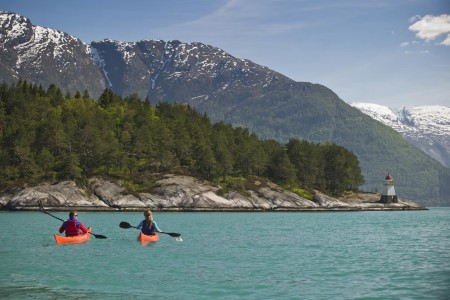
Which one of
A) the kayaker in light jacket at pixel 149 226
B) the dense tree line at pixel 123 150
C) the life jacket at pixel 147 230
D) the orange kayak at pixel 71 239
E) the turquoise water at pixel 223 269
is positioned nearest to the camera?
the turquoise water at pixel 223 269

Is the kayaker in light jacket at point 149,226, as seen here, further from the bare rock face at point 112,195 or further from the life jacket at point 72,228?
the bare rock face at point 112,195

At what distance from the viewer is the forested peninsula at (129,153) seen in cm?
14350

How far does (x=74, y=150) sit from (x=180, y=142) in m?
32.3

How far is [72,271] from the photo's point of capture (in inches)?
1312

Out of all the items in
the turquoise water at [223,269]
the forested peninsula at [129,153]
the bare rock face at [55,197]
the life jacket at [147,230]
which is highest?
the forested peninsula at [129,153]

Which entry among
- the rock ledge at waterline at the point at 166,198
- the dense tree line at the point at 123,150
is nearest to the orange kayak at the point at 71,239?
the rock ledge at waterline at the point at 166,198

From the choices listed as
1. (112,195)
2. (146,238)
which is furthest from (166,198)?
(146,238)

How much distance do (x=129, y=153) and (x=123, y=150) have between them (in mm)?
2032

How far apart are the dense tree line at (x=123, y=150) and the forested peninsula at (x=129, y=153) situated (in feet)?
0.80

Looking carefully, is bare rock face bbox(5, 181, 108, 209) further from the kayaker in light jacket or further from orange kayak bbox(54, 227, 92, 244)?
the kayaker in light jacket

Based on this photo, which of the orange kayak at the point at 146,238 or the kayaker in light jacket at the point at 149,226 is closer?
the kayaker in light jacket at the point at 149,226

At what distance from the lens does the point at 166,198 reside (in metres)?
143

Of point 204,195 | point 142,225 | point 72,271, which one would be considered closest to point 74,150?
point 204,195

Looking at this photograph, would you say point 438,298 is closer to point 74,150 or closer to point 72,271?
point 72,271
